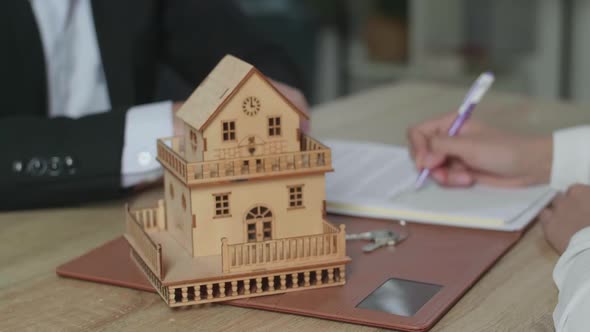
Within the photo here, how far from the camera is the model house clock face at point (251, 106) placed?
0.94 meters

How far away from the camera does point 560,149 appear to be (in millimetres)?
1391

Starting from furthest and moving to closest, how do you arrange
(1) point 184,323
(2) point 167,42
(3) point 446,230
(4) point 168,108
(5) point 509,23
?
(5) point 509,23 < (2) point 167,42 < (4) point 168,108 < (3) point 446,230 < (1) point 184,323

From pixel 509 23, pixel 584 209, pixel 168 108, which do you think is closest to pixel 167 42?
pixel 168 108

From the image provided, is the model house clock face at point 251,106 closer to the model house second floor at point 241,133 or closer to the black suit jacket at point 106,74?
the model house second floor at point 241,133

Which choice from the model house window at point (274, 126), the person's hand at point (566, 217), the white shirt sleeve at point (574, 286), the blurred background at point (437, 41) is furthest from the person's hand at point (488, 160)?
the blurred background at point (437, 41)

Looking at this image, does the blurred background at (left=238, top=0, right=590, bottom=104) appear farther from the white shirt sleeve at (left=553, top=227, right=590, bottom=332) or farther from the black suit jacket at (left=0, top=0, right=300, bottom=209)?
the white shirt sleeve at (left=553, top=227, right=590, bottom=332)

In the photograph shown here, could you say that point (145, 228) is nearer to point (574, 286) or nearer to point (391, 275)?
point (391, 275)

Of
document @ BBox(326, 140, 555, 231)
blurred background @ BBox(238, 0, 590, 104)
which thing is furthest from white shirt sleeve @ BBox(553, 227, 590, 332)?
blurred background @ BBox(238, 0, 590, 104)

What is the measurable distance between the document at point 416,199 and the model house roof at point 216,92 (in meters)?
0.32

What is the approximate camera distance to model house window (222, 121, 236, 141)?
94 cm

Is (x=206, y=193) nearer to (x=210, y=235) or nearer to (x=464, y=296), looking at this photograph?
(x=210, y=235)

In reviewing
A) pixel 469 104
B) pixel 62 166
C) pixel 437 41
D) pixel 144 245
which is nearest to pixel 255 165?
pixel 144 245

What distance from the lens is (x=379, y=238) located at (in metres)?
1.14

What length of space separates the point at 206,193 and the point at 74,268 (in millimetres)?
233
